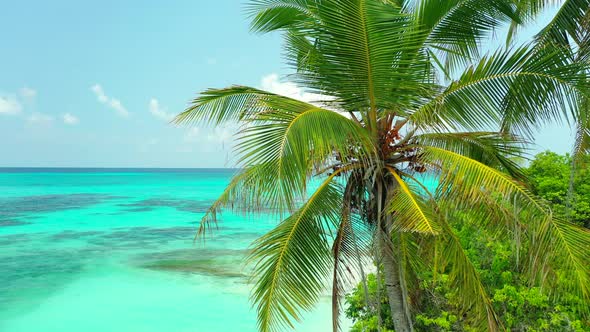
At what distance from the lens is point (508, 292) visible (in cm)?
643

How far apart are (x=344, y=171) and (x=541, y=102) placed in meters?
1.88

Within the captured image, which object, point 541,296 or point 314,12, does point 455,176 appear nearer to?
point 314,12

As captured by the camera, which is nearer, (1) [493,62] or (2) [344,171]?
(1) [493,62]

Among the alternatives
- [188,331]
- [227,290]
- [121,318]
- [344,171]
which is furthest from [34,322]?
[344,171]

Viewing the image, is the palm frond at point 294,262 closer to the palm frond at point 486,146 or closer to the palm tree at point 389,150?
the palm tree at point 389,150

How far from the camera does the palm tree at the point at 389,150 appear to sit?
3.79 metres

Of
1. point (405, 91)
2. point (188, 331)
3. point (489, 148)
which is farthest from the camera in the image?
point (188, 331)

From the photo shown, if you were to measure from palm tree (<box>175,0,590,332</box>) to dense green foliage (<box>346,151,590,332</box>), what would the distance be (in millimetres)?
895

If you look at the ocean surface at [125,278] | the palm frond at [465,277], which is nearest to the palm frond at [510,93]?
the palm frond at [465,277]

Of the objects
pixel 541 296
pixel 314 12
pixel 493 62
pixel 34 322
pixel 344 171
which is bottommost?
pixel 34 322

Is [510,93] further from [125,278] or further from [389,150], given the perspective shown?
[125,278]

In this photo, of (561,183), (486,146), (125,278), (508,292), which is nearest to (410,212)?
(486,146)

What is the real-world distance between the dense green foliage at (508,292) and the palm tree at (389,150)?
895mm

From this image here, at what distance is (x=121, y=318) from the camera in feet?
47.4
